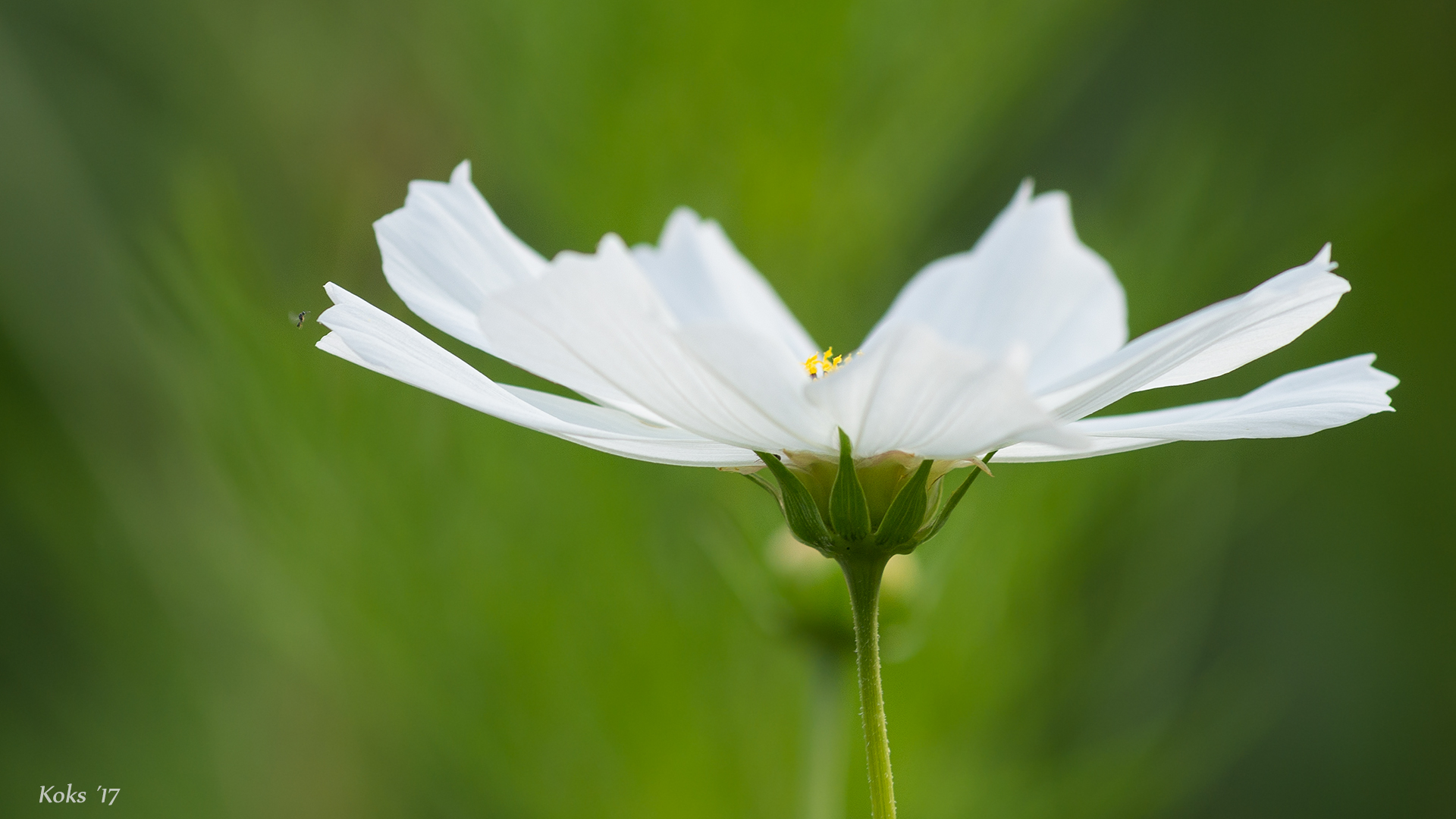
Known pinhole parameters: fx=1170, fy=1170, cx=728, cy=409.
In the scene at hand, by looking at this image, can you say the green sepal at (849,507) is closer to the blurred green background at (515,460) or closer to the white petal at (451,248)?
the white petal at (451,248)

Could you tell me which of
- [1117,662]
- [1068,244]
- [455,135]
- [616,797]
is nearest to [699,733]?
[616,797]

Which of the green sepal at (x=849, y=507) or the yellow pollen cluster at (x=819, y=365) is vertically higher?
the yellow pollen cluster at (x=819, y=365)

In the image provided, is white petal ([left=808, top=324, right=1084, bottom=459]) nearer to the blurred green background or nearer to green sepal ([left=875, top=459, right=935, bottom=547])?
green sepal ([left=875, top=459, right=935, bottom=547])

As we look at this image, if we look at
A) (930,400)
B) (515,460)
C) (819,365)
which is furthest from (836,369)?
(515,460)

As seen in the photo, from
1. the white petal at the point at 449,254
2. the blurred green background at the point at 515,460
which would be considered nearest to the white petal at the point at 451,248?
the white petal at the point at 449,254

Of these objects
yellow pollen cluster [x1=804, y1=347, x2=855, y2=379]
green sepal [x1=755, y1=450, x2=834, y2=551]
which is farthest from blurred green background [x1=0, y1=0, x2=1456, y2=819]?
green sepal [x1=755, y1=450, x2=834, y2=551]

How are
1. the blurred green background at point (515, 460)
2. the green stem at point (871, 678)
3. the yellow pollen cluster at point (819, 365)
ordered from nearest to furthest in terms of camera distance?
the green stem at point (871, 678) → the yellow pollen cluster at point (819, 365) → the blurred green background at point (515, 460)

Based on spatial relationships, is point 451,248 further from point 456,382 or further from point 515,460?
point 515,460
